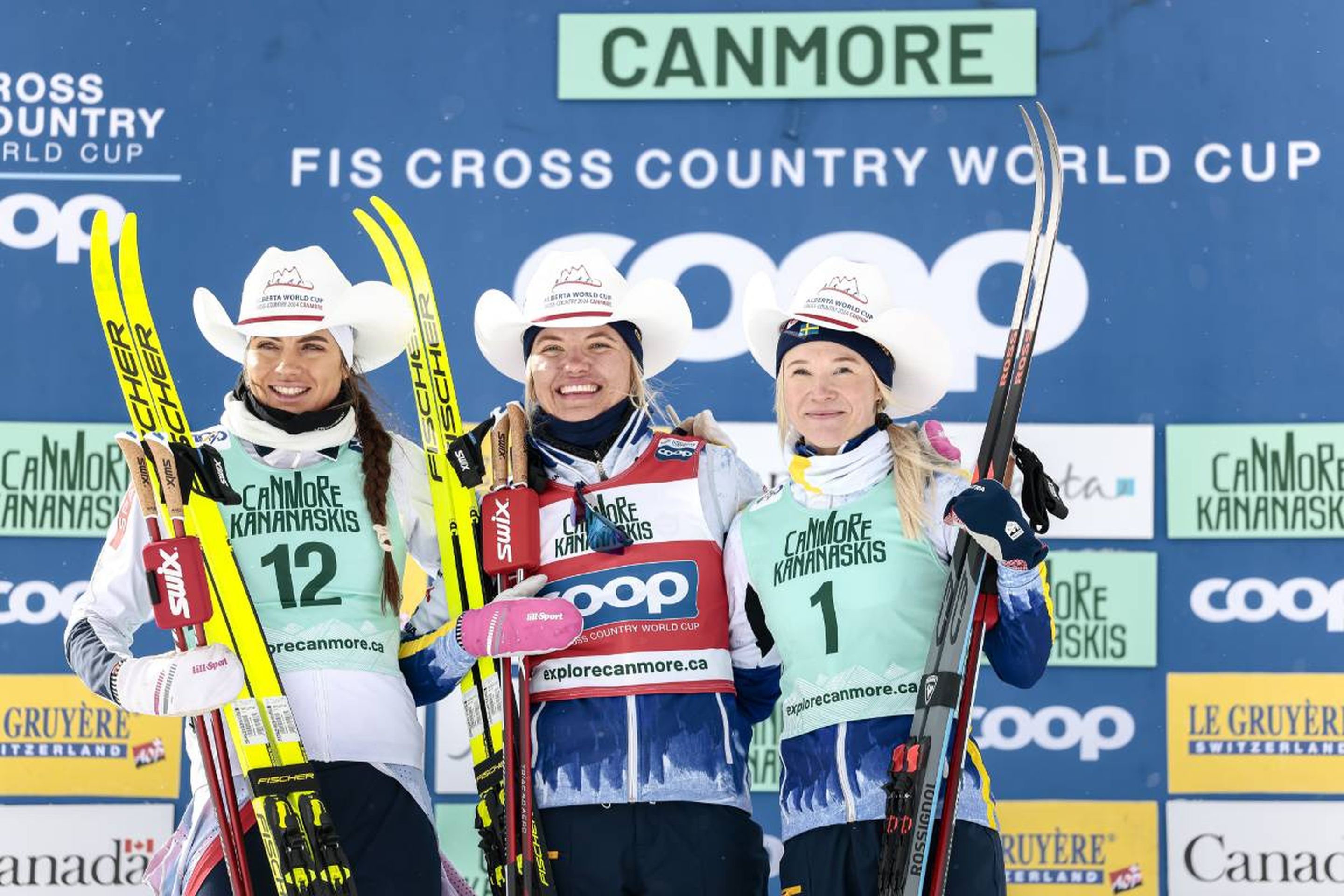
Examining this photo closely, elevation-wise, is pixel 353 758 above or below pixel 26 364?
below

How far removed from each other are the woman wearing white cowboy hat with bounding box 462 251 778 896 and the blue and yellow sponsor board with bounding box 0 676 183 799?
1.98 metres

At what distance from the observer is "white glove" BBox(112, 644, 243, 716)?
2.65 m

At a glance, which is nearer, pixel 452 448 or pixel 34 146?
pixel 452 448

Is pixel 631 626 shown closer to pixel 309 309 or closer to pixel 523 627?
pixel 523 627

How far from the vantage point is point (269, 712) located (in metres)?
2.76

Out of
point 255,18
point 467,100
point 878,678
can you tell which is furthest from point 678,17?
point 878,678

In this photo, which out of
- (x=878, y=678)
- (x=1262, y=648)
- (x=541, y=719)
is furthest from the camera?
(x=1262, y=648)

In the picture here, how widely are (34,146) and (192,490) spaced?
213 centimetres

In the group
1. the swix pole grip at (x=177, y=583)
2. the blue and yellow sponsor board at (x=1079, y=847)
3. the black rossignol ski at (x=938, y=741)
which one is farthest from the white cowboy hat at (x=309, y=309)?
the blue and yellow sponsor board at (x=1079, y=847)

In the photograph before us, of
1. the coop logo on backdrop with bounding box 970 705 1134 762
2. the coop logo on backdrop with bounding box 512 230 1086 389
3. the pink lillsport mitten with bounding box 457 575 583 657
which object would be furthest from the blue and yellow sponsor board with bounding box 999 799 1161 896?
the pink lillsport mitten with bounding box 457 575 583 657

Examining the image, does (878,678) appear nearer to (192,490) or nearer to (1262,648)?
(192,490)

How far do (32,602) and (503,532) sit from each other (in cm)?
219

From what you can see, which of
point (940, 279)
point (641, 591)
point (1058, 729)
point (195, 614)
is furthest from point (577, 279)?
point (1058, 729)

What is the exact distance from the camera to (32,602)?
14.3ft
